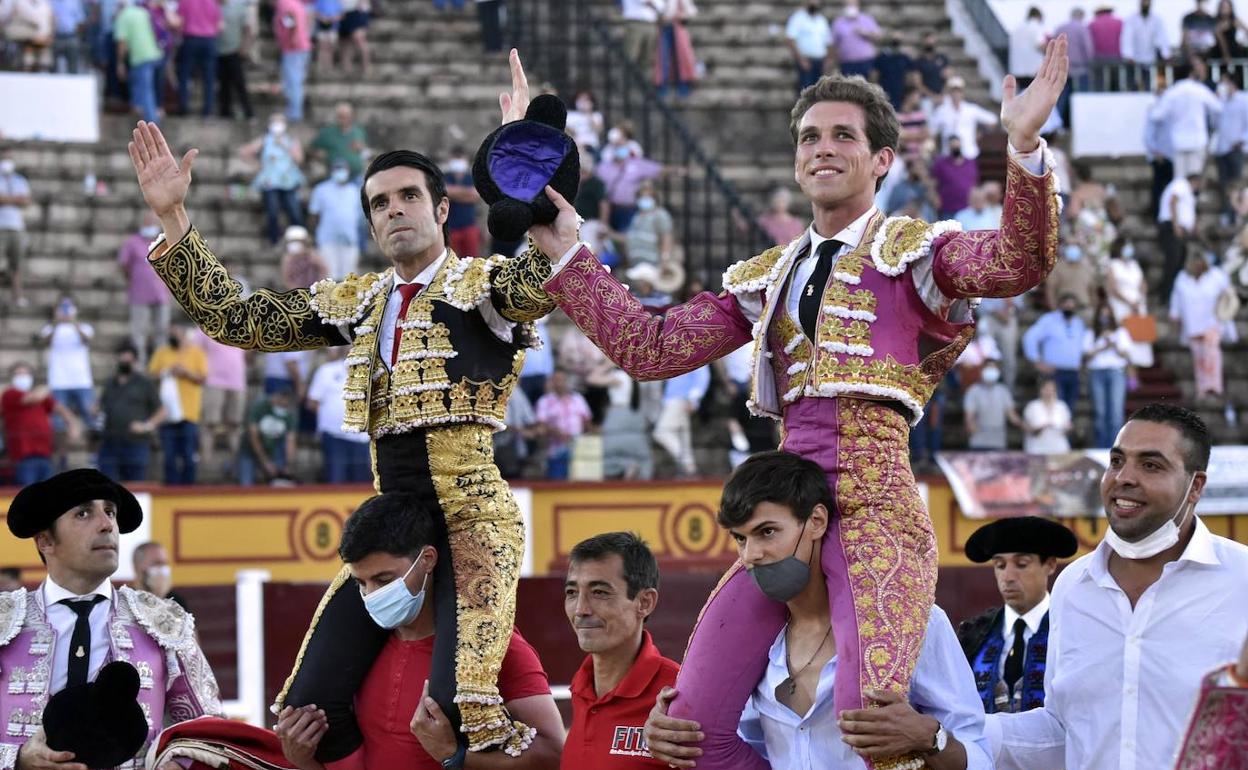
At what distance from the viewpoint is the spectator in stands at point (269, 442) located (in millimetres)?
12789

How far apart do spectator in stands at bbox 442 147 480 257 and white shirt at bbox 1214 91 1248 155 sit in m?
6.34

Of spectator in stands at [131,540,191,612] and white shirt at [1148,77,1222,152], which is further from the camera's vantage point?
white shirt at [1148,77,1222,152]

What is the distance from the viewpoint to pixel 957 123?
16703mm

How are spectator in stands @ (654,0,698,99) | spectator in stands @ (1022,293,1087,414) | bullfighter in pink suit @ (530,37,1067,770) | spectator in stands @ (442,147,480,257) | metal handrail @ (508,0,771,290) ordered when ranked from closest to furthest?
bullfighter in pink suit @ (530,37,1067,770)
spectator in stands @ (442,147,480,257)
spectator in stands @ (1022,293,1087,414)
metal handrail @ (508,0,771,290)
spectator in stands @ (654,0,698,99)

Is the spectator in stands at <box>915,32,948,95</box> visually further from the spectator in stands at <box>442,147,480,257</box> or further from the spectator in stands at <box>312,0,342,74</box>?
the spectator in stands at <box>312,0,342,74</box>

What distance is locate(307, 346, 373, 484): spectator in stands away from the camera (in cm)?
1261

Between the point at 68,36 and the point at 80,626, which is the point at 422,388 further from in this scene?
the point at 68,36

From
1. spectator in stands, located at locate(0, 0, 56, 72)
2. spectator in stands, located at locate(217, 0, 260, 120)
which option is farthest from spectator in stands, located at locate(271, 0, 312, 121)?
spectator in stands, located at locate(0, 0, 56, 72)

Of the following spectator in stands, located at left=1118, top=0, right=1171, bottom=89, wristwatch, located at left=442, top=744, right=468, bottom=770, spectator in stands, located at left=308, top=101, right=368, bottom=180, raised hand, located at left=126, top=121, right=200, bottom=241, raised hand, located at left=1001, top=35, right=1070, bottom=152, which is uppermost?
spectator in stands, located at left=1118, top=0, right=1171, bottom=89

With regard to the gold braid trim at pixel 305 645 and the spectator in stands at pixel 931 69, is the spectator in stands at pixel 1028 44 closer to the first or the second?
the spectator in stands at pixel 931 69

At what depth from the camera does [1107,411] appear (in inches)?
551

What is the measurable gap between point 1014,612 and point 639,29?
40.5 feet

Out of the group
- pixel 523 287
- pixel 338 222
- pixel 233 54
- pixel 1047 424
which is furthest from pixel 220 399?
pixel 523 287

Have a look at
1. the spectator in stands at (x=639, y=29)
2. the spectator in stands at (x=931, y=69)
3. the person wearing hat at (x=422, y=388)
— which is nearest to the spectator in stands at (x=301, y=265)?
the spectator in stands at (x=639, y=29)
